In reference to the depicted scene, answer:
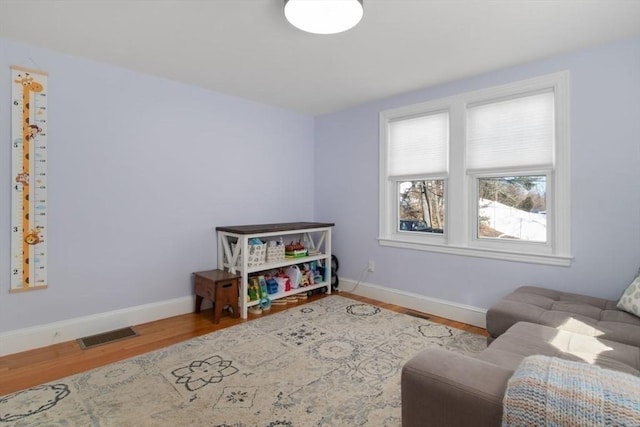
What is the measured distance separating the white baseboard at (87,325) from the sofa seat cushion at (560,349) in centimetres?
270

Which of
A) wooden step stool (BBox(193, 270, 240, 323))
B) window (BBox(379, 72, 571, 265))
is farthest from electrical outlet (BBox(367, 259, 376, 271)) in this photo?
wooden step stool (BBox(193, 270, 240, 323))

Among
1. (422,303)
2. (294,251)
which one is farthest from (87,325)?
(422,303)

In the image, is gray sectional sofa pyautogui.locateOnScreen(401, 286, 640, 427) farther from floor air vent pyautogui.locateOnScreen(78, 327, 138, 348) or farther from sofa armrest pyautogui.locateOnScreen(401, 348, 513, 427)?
floor air vent pyautogui.locateOnScreen(78, 327, 138, 348)

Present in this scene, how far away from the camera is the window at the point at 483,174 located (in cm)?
260

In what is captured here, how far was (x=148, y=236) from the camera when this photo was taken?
118 inches

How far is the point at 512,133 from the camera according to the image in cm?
279

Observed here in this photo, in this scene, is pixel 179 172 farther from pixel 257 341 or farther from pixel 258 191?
pixel 257 341

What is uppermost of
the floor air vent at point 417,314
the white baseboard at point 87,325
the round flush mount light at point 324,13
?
the round flush mount light at point 324,13

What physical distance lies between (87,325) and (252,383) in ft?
5.35

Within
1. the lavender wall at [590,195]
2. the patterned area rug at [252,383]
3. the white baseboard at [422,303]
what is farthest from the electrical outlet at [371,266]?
the patterned area rug at [252,383]

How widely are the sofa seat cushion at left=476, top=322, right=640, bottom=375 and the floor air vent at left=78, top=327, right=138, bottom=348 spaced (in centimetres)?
262

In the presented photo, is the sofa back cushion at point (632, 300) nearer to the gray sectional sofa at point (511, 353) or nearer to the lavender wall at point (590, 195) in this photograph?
the gray sectional sofa at point (511, 353)

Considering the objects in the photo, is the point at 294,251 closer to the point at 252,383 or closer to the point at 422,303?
the point at 422,303

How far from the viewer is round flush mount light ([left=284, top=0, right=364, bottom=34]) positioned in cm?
174
